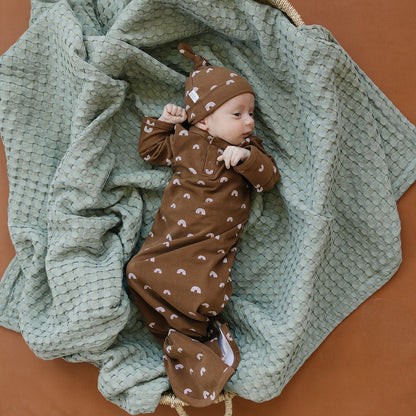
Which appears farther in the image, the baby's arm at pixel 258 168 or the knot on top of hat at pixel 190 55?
the knot on top of hat at pixel 190 55

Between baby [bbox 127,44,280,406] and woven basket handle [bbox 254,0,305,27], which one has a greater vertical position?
woven basket handle [bbox 254,0,305,27]

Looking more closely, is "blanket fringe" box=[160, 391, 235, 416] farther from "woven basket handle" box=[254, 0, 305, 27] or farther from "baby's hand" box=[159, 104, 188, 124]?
"woven basket handle" box=[254, 0, 305, 27]

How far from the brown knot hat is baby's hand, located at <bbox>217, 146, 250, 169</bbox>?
0.11 meters

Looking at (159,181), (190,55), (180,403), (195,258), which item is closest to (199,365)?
(180,403)

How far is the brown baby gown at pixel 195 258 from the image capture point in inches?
44.9

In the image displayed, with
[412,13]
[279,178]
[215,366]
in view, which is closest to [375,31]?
[412,13]

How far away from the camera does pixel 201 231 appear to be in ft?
3.84

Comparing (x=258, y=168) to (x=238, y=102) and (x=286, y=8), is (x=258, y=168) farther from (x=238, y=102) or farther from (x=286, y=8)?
(x=286, y=8)

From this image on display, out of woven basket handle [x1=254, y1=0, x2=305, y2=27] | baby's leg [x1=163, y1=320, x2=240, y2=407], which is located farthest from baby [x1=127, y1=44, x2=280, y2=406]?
woven basket handle [x1=254, y1=0, x2=305, y2=27]

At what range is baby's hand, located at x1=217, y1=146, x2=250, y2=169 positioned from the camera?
1.13 m

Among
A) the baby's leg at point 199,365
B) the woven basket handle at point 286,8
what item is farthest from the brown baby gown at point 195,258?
the woven basket handle at point 286,8

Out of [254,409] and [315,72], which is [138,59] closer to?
[315,72]

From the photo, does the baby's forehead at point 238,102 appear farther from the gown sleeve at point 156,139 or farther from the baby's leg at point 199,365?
the baby's leg at point 199,365

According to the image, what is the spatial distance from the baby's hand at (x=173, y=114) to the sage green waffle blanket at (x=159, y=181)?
0.08 m
